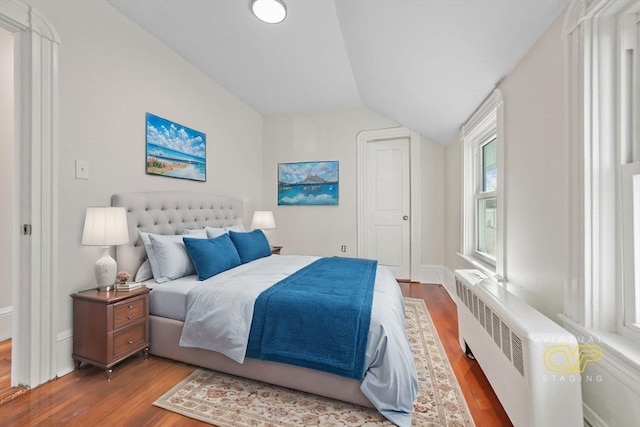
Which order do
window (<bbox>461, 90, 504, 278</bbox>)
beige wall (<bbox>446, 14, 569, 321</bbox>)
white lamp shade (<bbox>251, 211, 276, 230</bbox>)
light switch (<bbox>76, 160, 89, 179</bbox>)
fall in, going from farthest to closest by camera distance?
1. white lamp shade (<bbox>251, 211, 276, 230</bbox>)
2. window (<bbox>461, 90, 504, 278</bbox>)
3. light switch (<bbox>76, 160, 89, 179</bbox>)
4. beige wall (<bbox>446, 14, 569, 321</bbox>)

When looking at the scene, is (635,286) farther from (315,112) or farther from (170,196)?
(315,112)

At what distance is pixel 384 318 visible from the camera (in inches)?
56.9


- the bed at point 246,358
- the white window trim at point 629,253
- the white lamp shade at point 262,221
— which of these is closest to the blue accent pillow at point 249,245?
the bed at point 246,358

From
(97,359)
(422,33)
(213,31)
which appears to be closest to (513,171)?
(422,33)

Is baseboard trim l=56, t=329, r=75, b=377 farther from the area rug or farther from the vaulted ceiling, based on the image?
the vaulted ceiling

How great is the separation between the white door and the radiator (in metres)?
2.62

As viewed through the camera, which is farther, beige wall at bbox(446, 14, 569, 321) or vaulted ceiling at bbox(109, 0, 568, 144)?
vaulted ceiling at bbox(109, 0, 568, 144)

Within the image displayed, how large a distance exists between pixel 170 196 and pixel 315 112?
263cm

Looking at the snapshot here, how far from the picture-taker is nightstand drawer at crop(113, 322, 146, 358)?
68.1 inches

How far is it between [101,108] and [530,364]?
9.79 ft

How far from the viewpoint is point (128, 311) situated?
178 cm

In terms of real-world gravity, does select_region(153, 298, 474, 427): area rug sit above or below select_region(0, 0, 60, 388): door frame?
below

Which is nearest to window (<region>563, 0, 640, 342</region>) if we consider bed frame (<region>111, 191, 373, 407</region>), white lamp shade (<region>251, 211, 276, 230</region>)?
bed frame (<region>111, 191, 373, 407</region>)

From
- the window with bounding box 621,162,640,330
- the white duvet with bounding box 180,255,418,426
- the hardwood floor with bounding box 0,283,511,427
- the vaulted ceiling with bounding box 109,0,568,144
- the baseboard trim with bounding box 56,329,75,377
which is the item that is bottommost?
the hardwood floor with bounding box 0,283,511,427
